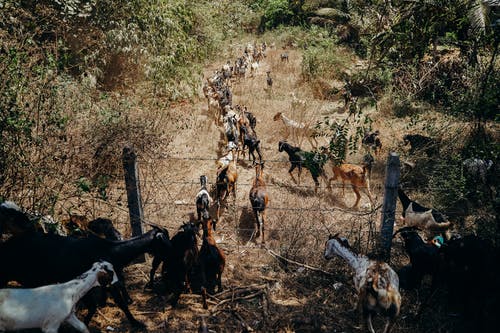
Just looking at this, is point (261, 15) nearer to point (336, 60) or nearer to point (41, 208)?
point (336, 60)

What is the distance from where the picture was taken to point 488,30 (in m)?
8.04

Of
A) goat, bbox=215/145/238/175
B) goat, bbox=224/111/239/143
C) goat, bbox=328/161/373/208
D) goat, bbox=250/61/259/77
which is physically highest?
goat, bbox=250/61/259/77

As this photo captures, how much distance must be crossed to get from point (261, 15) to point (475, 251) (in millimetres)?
25970

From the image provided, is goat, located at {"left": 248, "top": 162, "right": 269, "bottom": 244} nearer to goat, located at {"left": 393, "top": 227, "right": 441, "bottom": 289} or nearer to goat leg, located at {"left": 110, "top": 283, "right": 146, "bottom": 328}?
goat, located at {"left": 393, "top": 227, "right": 441, "bottom": 289}

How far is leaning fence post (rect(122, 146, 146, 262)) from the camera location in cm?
549

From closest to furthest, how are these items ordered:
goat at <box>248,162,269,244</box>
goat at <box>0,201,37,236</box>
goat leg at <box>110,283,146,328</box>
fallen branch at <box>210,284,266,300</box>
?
1. goat leg at <box>110,283,146,328</box>
2. goat at <box>0,201,37,236</box>
3. fallen branch at <box>210,284,266,300</box>
4. goat at <box>248,162,269,244</box>

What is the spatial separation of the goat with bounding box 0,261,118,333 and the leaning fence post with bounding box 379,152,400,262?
11.6ft

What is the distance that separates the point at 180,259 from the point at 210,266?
0.42 meters

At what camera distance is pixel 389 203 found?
5242 mm

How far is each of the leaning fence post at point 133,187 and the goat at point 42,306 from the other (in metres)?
1.65

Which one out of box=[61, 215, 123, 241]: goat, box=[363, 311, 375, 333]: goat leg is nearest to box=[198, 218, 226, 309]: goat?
box=[61, 215, 123, 241]: goat

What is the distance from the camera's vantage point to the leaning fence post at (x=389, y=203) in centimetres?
506

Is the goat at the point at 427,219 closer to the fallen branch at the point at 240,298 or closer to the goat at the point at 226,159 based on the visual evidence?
the fallen branch at the point at 240,298

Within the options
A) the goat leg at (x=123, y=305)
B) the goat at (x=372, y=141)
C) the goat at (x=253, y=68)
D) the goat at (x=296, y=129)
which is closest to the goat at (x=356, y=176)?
the goat at (x=372, y=141)
